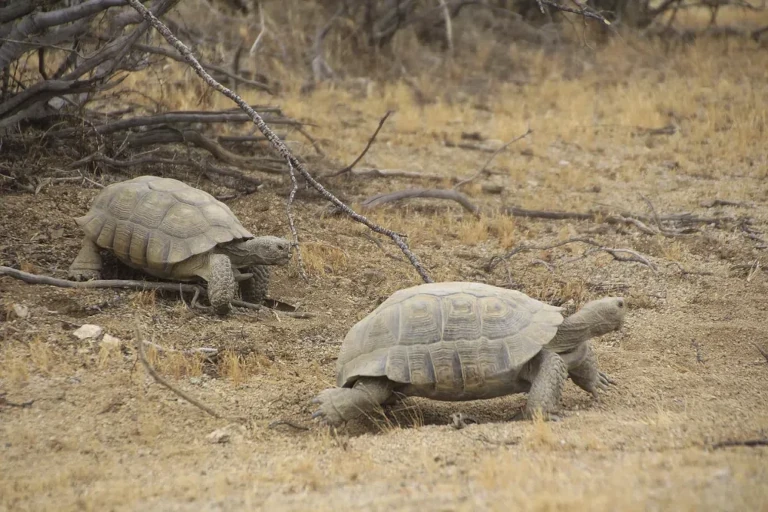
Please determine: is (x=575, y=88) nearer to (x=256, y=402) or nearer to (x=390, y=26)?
(x=390, y=26)

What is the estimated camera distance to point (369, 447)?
4.70m

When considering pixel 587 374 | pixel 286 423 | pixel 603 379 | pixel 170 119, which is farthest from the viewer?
pixel 170 119

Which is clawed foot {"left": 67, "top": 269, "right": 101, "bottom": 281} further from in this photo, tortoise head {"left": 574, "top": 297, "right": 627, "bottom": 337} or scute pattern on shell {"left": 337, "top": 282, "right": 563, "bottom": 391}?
tortoise head {"left": 574, "top": 297, "right": 627, "bottom": 337}

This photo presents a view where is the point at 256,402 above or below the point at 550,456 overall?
below

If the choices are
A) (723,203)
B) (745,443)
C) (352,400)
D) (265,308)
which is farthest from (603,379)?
(723,203)

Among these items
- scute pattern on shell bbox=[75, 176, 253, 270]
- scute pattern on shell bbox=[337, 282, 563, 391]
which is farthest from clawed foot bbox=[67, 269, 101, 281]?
scute pattern on shell bbox=[337, 282, 563, 391]

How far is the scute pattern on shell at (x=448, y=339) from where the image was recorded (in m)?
5.00

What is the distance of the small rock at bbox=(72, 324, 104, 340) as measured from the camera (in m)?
5.89

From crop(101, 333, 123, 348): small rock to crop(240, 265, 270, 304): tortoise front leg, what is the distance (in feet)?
4.52

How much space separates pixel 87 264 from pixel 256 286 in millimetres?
1357

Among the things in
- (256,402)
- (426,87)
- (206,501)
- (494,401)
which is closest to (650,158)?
(426,87)

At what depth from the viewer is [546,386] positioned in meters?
5.02

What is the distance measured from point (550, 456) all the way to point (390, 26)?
13460 mm

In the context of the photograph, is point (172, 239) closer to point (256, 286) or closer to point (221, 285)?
point (221, 285)
